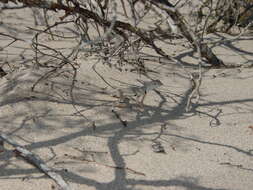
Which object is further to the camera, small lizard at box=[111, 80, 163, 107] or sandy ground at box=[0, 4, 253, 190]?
small lizard at box=[111, 80, 163, 107]

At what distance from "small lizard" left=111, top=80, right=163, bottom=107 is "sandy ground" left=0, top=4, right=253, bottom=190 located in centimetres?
5

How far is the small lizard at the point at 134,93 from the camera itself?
6.63ft

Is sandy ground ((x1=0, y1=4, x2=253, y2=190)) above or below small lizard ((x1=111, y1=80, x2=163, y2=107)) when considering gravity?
below

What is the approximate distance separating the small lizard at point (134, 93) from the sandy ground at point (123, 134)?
0.16 feet

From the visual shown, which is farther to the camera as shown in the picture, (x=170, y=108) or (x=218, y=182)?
(x=170, y=108)

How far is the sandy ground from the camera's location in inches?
57.9

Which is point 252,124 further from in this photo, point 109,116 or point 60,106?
point 60,106

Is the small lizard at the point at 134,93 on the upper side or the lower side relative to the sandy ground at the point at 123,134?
upper

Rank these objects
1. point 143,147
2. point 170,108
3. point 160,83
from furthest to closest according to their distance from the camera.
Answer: point 160,83, point 170,108, point 143,147

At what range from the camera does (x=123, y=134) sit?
175 centimetres

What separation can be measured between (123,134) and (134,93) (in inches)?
17.5

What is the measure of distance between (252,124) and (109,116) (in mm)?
742

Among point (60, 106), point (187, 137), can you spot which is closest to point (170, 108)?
point (187, 137)

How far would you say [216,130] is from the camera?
1.85 m
